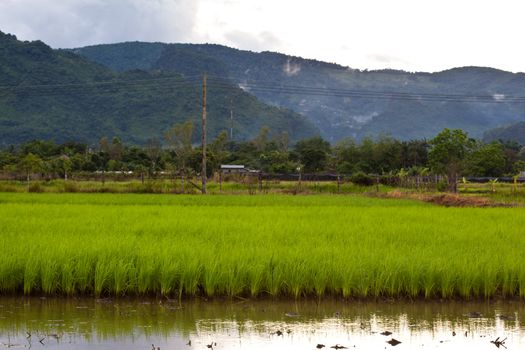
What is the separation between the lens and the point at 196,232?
39.1 feet

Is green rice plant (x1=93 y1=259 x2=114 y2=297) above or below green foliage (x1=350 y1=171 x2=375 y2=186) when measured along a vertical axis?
below

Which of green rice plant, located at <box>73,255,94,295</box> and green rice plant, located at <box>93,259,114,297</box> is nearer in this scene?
green rice plant, located at <box>93,259,114,297</box>

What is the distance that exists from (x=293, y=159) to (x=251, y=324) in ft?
213

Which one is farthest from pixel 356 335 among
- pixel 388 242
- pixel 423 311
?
pixel 388 242

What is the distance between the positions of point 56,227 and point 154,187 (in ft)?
59.7

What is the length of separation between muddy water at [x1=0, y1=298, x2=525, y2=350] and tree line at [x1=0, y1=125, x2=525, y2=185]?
3605 centimetres

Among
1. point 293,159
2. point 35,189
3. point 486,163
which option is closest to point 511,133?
point 293,159

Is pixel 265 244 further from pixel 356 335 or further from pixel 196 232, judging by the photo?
pixel 356 335

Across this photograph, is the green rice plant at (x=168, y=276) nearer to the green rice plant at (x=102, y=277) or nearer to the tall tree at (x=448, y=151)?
the green rice plant at (x=102, y=277)

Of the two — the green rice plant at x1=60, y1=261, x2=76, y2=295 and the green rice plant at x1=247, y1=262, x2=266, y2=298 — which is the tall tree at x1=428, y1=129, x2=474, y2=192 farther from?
the green rice plant at x1=60, y1=261, x2=76, y2=295

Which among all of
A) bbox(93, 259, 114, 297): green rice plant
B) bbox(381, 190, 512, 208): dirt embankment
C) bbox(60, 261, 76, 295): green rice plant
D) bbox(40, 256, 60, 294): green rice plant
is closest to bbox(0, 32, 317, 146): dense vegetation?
→ bbox(381, 190, 512, 208): dirt embankment

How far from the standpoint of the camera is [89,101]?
113312 millimetres

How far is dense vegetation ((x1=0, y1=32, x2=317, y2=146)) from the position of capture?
326ft

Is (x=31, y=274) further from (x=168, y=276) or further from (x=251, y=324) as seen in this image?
(x=251, y=324)
